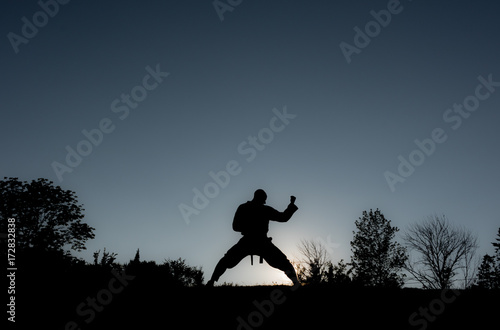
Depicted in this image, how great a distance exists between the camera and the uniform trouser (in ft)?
23.0

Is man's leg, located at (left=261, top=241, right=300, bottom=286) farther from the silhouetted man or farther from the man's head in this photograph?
the man's head

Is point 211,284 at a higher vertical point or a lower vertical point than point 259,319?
higher

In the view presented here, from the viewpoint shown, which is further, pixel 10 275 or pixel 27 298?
pixel 10 275

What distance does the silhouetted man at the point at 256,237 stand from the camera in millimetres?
Result: 7016

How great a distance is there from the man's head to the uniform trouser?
3.14 feet

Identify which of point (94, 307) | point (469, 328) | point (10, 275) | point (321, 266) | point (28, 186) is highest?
point (28, 186)

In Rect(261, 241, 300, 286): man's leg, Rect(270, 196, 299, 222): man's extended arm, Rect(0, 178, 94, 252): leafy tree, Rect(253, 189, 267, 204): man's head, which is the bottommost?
Rect(261, 241, 300, 286): man's leg

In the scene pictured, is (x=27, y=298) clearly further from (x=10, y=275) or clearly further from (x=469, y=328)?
(x=469, y=328)

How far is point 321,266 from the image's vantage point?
33125mm

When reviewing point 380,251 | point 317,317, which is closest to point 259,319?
point 317,317

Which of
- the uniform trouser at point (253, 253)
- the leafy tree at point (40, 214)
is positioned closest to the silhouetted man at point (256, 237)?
the uniform trouser at point (253, 253)

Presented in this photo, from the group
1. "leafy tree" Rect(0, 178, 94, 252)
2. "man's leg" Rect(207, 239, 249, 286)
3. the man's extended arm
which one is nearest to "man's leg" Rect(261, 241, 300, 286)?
"man's leg" Rect(207, 239, 249, 286)

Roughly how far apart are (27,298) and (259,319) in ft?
13.2

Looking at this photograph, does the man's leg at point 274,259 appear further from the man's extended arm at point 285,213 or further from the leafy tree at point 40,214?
the leafy tree at point 40,214
